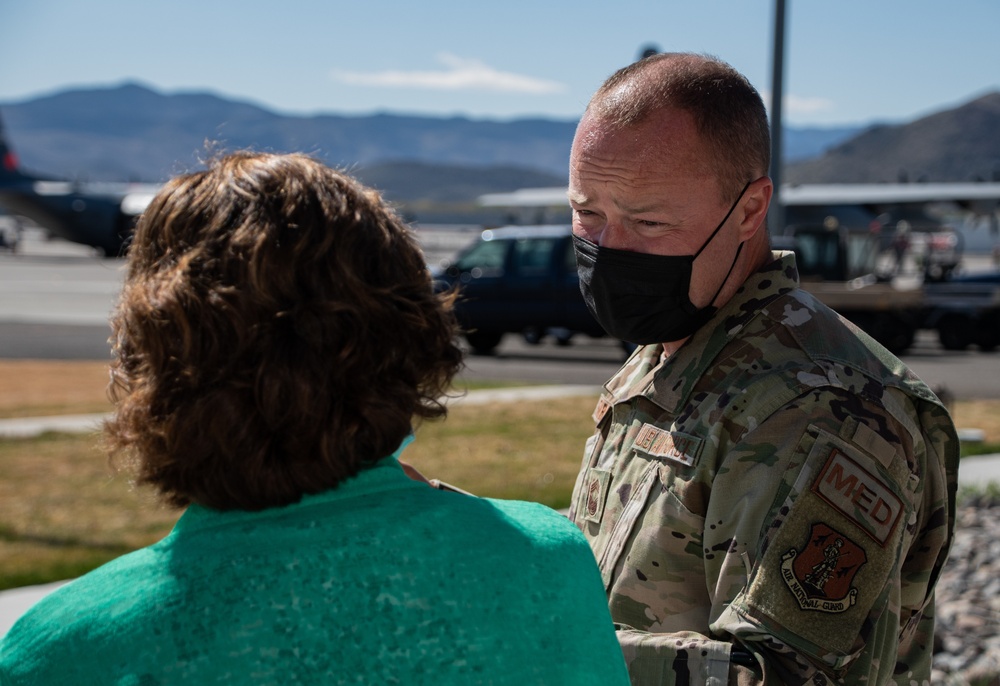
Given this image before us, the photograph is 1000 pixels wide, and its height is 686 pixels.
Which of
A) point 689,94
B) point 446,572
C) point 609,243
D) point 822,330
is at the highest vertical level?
point 689,94

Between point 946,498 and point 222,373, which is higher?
point 222,373

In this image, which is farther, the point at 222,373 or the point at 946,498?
the point at 946,498

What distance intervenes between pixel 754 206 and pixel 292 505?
1059 millimetres

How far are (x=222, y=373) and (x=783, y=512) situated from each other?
861mm

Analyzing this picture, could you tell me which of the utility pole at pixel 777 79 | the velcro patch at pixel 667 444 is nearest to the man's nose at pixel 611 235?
the velcro patch at pixel 667 444

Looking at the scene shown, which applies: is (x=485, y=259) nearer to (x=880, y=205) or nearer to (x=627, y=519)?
(x=627, y=519)

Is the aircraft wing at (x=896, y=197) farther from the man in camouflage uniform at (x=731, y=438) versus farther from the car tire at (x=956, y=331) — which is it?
the man in camouflage uniform at (x=731, y=438)

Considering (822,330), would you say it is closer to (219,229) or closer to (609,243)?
(609,243)

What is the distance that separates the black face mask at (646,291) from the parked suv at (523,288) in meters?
14.2

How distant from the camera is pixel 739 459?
1699 mm

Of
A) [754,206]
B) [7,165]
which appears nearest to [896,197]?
[754,206]

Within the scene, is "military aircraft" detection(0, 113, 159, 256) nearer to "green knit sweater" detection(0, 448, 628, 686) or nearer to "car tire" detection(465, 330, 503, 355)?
"car tire" detection(465, 330, 503, 355)

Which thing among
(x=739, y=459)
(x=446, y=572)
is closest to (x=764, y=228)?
(x=739, y=459)

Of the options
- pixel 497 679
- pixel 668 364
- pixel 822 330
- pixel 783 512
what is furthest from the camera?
pixel 668 364
